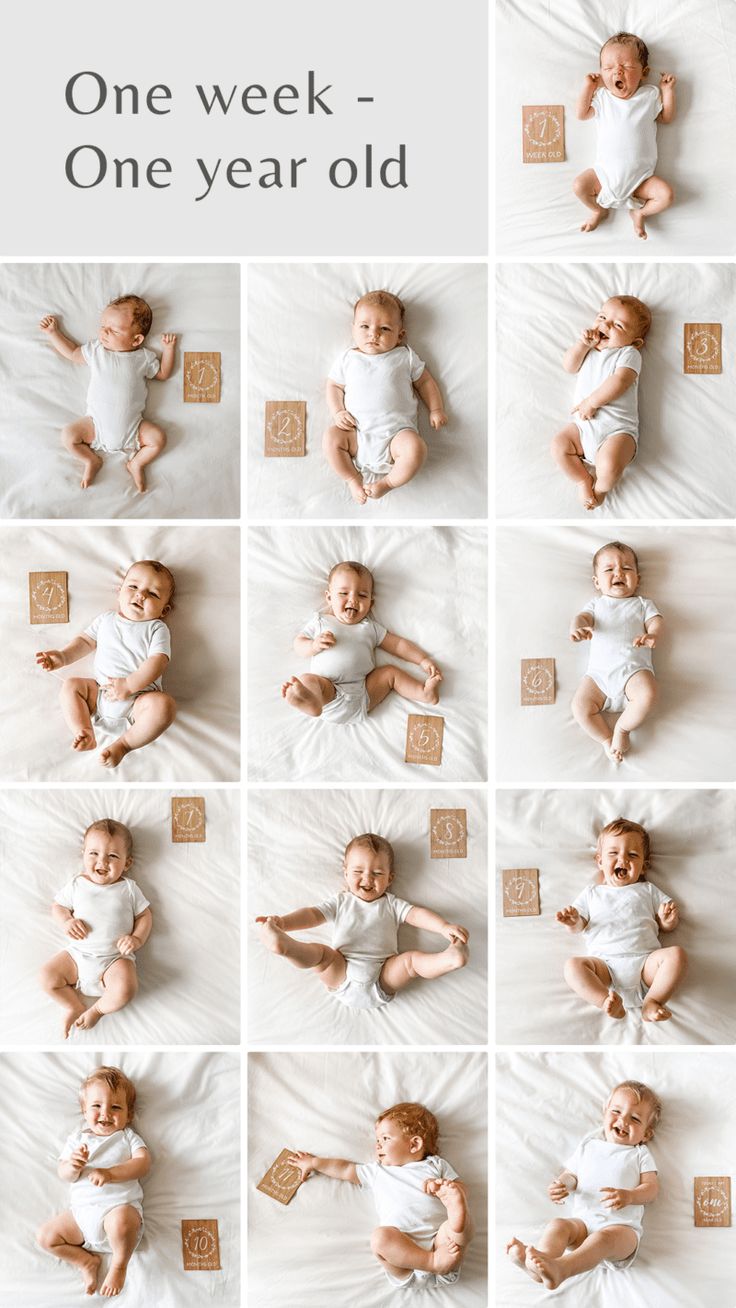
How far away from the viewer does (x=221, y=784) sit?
7.24 ft

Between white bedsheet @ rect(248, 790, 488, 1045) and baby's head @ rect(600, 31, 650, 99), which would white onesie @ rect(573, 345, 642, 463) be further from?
white bedsheet @ rect(248, 790, 488, 1045)

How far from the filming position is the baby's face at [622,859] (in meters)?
2.14

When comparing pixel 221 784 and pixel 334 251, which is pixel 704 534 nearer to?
pixel 334 251

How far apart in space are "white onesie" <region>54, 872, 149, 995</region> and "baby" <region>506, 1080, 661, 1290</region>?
976mm

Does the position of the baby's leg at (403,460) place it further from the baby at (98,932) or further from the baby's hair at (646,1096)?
the baby's hair at (646,1096)

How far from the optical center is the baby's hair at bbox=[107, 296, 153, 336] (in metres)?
2.19

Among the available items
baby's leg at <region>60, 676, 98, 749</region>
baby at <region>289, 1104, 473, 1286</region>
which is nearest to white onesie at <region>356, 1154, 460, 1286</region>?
baby at <region>289, 1104, 473, 1286</region>

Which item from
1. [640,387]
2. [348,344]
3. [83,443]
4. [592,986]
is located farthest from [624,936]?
[83,443]

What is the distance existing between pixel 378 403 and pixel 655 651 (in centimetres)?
78

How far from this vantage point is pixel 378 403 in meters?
2.16

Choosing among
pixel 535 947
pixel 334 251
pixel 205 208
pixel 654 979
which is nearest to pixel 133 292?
pixel 205 208

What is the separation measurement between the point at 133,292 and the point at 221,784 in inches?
41.5

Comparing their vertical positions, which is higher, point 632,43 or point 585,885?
point 632,43

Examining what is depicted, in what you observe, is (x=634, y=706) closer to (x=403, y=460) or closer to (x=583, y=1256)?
(x=403, y=460)
